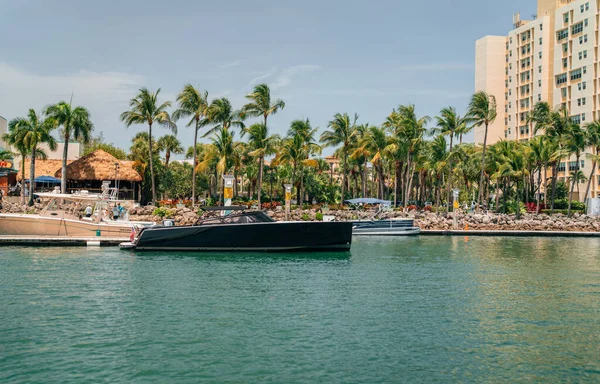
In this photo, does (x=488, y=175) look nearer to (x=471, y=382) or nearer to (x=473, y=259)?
(x=473, y=259)

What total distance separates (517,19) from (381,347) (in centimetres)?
12650

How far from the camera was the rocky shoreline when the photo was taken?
62.3 meters

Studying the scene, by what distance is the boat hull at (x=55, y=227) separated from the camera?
127ft

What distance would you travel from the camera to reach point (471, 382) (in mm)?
12664

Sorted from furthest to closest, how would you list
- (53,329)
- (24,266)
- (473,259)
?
(473,259) → (24,266) → (53,329)

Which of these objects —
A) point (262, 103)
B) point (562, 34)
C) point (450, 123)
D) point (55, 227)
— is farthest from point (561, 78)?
point (55, 227)

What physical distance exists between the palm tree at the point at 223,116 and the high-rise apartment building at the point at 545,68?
152 ft

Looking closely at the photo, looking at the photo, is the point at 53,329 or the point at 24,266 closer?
the point at 53,329

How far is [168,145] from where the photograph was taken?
3777 inches

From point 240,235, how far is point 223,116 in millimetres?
42792

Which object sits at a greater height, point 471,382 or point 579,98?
point 579,98

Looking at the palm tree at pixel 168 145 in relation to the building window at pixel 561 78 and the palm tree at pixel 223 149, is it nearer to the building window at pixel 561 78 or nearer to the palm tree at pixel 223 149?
the palm tree at pixel 223 149

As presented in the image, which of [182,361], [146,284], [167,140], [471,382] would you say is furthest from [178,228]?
[167,140]

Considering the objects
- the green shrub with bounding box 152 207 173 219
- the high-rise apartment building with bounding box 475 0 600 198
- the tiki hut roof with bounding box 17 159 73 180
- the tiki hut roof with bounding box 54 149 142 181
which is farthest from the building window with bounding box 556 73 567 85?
the tiki hut roof with bounding box 17 159 73 180
